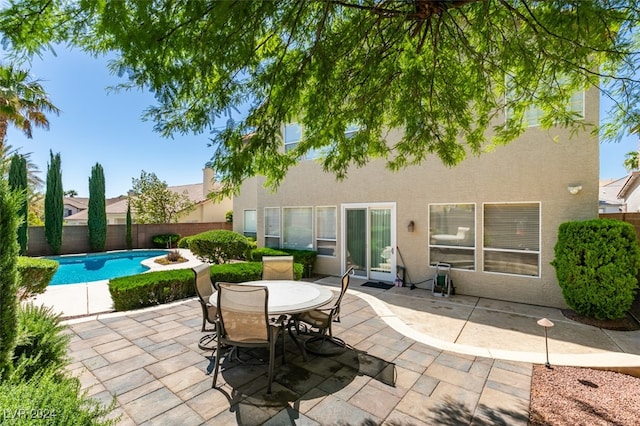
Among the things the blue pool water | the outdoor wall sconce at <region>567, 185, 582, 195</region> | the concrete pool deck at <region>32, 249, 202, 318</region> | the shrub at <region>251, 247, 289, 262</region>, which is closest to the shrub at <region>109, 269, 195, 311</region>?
the concrete pool deck at <region>32, 249, 202, 318</region>

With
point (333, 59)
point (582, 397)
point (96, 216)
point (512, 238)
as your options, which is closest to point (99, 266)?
point (96, 216)

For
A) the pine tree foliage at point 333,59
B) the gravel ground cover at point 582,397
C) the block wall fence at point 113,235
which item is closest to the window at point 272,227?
the pine tree foliage at point 333,59

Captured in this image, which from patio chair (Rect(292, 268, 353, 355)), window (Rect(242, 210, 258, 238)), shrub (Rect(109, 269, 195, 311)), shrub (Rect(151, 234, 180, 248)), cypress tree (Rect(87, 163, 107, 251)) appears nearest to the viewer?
patio chair (Rect(292, 268, 353, 355))

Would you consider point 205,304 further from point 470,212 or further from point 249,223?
point 249,223

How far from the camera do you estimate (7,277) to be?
261 cm

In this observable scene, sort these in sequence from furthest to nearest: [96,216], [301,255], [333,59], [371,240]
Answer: [96,216] < [301,255] < [371,240] < [333,59]

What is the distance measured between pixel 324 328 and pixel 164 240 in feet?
64.2

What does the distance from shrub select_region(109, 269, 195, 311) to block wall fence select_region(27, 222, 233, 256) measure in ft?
51.3

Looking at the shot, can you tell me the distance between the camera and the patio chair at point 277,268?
238 inches

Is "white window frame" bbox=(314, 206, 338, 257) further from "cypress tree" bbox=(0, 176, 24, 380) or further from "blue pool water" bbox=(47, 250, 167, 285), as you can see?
"blue pool water" bbox=(47, 250, 167, 285)

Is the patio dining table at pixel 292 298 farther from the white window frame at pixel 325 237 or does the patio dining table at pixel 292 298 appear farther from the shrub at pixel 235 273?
the white window frame at pixel 325 237

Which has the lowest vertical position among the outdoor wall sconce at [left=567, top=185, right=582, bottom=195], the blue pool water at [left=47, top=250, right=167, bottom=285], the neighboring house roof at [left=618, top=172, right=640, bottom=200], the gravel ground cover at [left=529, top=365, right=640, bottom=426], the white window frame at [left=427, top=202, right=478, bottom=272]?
the blue pool water at [left=47, top=250, right=167, bottom=285]

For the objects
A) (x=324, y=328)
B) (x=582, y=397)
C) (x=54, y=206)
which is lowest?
(x=582, y=397)

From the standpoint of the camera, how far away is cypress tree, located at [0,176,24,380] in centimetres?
251
